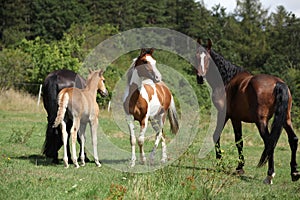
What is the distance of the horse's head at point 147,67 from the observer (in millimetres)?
9070

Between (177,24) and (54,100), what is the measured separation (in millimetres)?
54888

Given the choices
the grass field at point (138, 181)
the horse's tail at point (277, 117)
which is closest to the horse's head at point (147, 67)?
the grass field at point (138, 181)

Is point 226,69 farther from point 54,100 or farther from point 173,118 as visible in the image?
point 54,100

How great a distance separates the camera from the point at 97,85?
9.54 metres

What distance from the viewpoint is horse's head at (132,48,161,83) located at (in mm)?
9070

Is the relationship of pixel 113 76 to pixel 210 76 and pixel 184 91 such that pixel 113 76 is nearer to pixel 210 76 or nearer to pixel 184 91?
pixel 184 91

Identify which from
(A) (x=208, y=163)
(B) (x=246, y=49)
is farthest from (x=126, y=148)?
(B) (x=246, y=49)

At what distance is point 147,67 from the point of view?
29.9 feet

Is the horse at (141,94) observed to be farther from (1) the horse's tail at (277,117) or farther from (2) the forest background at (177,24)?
(2) the forest background at (177,24)

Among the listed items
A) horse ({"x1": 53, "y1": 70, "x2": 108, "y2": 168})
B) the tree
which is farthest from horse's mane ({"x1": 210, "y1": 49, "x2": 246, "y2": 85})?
the tree

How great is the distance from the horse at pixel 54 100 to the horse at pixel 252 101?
2.76 metres

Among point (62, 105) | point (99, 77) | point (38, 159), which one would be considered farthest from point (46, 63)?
point (62, 105)

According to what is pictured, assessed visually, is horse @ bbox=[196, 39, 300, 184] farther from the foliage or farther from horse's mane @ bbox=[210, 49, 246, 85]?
the foliage

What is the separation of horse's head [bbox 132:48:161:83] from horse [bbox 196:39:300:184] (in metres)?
1.15
